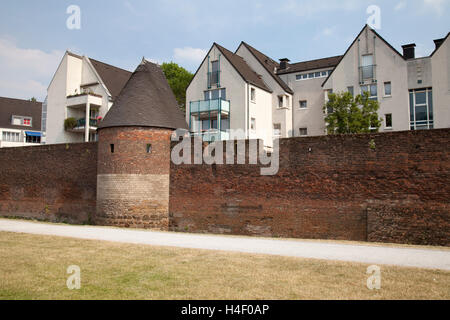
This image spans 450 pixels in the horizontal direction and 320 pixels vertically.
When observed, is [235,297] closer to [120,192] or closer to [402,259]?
[402,259]

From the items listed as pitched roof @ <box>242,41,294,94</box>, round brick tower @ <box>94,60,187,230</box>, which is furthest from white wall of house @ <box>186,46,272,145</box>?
round brick tower @ <box>94,60,187,230</box>

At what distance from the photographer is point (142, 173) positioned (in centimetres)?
1739

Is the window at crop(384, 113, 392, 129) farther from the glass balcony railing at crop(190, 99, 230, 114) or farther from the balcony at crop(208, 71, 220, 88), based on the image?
the balcony at crop(208, 71, 220, 88)

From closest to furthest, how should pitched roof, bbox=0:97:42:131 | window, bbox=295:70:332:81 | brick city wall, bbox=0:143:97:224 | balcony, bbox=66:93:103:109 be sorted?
brick city wall, bbox=0:143:97:224
balcony, bbox=66:93:103:109
window, bbox=295:70:332:81
pitched roof, bbox=0:97:42:131

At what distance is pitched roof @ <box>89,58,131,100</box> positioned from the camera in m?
32.4

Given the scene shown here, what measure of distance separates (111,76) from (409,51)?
24.4 metres

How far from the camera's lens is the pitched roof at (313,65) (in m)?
31.6

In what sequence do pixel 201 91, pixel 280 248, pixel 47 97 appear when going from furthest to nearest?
pixel 47 97, pixel 201 91, pixel 280 248

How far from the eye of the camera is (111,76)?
3394cm

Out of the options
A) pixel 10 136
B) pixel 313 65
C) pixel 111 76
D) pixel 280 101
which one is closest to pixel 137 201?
pixel 280 101

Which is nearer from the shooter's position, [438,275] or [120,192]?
[438,275]

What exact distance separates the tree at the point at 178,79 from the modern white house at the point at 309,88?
11.7m

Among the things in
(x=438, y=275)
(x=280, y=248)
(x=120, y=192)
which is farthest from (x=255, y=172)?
(x=438, y=275)
